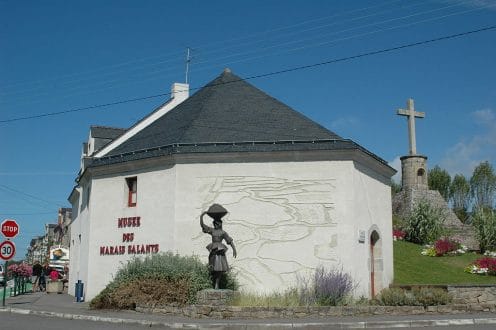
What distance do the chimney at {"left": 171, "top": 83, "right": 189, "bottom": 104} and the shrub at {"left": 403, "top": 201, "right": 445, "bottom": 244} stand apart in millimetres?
15838

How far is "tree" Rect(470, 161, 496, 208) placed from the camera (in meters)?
80.4

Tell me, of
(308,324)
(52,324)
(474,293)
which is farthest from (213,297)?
(474,293)

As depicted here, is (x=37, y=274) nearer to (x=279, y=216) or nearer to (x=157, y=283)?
(x=157, y=283)

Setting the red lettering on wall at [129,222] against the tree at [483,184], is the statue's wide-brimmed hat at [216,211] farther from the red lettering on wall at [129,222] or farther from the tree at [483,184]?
the tree at [483,184]

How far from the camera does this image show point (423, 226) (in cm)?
3409

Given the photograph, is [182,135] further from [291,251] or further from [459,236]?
[459,236]

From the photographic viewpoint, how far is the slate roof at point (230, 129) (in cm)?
1966

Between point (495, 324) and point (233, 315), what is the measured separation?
266 inches

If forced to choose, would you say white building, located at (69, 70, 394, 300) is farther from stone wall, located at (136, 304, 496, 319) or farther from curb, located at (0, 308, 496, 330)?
curb, located at (0, 308, 496, 330)

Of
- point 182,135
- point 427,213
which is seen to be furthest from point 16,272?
point 427,213

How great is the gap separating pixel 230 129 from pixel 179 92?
9671 mm

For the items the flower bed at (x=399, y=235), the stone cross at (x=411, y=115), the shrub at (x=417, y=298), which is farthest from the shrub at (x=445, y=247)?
the shrub at (x=417, y=298)

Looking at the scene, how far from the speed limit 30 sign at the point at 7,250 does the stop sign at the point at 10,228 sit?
0.93ft

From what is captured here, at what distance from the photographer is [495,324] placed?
14352 mm
